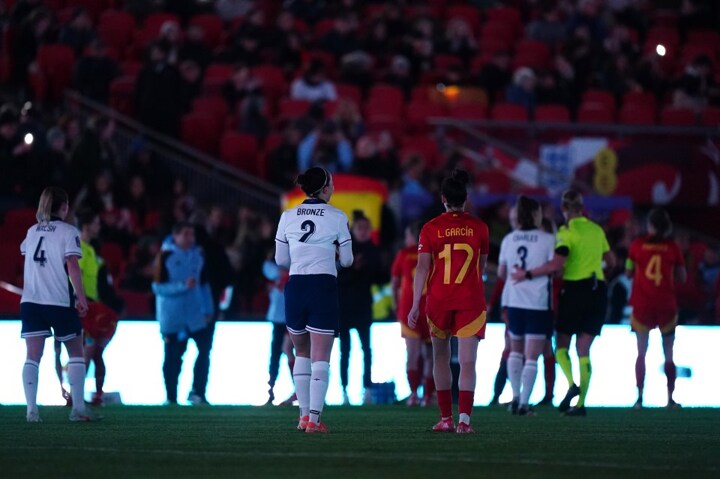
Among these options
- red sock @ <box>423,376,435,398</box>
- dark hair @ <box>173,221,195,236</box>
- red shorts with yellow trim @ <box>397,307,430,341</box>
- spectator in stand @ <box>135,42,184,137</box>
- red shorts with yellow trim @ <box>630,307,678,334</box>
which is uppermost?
spectator in stand @ <box>135,42,184,137</box>

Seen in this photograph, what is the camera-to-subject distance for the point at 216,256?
17.3 metres

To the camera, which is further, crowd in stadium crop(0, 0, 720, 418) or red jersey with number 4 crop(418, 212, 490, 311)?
crowd in stadium crop(0, 0, 720, 418)

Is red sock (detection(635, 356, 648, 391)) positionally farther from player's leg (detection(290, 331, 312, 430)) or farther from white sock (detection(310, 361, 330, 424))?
white sock (detection(310, 361, 330, 424))

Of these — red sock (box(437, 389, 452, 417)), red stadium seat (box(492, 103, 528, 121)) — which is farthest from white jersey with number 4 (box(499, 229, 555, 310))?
red stadium seat (box(492, 103, 528, 121))

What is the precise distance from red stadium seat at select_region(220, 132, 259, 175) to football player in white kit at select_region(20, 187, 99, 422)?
36.1 feet

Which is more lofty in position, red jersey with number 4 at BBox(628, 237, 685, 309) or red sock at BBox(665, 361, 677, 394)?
red jersey with number 4 at BBox(628, 237, 685, 309)

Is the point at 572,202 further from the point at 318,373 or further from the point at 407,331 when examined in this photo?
the point at 318,373

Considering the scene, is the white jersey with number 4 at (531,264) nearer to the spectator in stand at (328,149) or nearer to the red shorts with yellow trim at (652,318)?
the red shorts with yellow trim at (652,318)

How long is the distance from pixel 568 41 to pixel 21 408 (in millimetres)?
16061

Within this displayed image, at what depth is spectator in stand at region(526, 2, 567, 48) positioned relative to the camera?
28547mm

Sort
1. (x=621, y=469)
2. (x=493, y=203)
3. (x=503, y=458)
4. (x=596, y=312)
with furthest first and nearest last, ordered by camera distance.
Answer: (x=493, y=203), (x=596, y=312), (x=503, y=458), (x=621, y=469)

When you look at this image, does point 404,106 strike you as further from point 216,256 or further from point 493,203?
point 216,256

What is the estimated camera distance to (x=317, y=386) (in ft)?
35.5

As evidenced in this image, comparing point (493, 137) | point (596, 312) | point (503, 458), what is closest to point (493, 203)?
point (493, 137)
